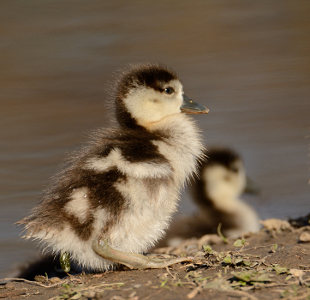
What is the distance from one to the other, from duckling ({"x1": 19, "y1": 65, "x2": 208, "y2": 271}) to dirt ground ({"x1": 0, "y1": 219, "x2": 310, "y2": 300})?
12cm

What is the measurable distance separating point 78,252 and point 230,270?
705 mm

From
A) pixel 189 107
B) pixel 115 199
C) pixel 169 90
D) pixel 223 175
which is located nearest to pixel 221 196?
pixel 223 175

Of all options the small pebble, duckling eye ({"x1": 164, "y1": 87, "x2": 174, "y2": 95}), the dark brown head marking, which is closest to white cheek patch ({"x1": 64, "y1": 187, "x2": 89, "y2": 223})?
the dark brown head marking

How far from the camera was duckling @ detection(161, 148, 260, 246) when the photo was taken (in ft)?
16.1

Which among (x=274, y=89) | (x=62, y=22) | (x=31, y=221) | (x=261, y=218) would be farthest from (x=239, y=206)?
(x=62, y=22)

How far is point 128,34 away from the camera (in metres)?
7.98

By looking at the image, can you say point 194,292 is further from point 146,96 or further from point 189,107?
point 189,107

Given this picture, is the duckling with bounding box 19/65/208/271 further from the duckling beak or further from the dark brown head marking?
the duckling beak

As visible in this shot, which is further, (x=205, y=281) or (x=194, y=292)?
(x=205, y=281)

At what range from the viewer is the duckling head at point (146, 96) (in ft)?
11.8

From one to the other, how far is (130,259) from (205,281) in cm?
52

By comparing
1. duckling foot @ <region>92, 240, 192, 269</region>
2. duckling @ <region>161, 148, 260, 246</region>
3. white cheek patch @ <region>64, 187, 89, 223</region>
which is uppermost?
white cheek patch @ <region>64, 187, 89, 223</region>

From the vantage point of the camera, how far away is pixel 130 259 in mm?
3275

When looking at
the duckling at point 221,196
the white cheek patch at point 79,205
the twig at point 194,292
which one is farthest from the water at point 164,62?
the twig at point 194,292
